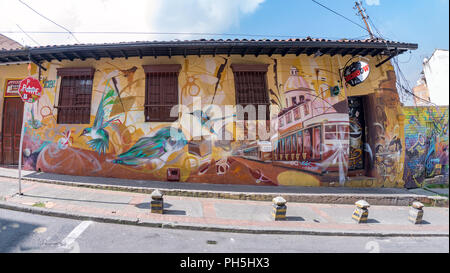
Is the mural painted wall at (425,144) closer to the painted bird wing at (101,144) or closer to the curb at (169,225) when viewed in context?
the curb at (169,225)

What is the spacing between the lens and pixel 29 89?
18.9 ft

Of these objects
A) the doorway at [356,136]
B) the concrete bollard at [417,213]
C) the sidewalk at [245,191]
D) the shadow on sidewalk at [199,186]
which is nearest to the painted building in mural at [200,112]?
the shadow on sidewalk at [199,186]

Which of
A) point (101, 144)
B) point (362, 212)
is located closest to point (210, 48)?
point (101, 144)

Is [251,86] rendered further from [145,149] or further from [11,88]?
[11,88]

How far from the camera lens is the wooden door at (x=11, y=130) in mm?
8383

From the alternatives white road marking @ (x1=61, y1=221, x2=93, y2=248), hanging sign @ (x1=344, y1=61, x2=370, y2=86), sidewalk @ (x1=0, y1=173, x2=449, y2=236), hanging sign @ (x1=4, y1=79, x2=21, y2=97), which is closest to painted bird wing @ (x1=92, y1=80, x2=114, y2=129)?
sidewalk @ (x1=0, y1=173, x2=449, y2=236)

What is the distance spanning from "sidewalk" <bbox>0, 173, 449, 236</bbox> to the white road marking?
214 millimetres

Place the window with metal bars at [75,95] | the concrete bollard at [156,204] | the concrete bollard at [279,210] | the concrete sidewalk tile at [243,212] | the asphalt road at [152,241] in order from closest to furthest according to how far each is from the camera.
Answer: the asphalt road at [152,241]
the concrete bollard at [156,204]
the concrete bollard at [279,210]
the concrete sidewalk tile at [243,212]
the window with metal bars at [75,95]

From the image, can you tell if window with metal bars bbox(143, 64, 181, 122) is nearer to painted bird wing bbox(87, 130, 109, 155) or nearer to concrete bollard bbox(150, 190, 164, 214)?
painted bird wing bbox(87, 130, 109, 155)

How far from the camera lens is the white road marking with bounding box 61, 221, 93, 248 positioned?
12.2 feet

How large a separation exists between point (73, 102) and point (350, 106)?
11.2 metres

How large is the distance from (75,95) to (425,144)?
14485mm
